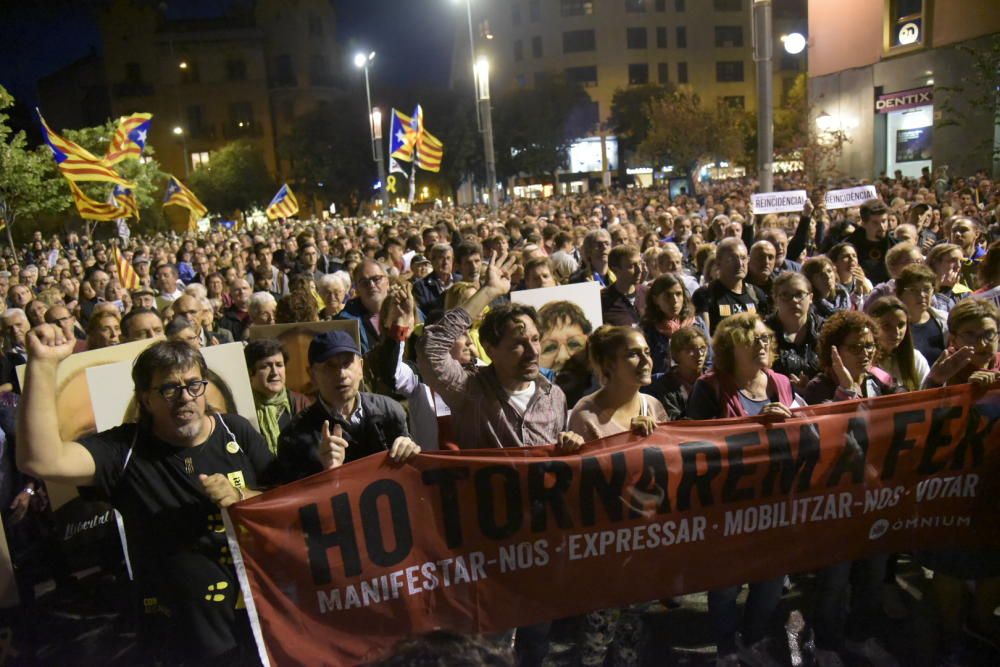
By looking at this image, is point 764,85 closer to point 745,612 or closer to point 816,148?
point 745,612

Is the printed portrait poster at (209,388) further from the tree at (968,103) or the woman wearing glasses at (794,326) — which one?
the tree at (968,103)

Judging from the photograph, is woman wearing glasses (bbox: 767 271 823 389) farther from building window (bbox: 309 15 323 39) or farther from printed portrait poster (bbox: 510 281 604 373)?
building window (bbox: 309 15 323 39)

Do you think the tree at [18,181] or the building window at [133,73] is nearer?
the tree at [18,181]

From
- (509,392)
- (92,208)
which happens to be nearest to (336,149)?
(92,208)

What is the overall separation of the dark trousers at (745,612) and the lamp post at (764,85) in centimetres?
849

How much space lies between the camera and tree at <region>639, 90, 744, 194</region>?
178ft

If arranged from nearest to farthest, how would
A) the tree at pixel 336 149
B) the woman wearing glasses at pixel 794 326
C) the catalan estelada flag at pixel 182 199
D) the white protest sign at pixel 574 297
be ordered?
the woman wearing glasses at pixel 794 326
the white protest sign at pixel 574 297
the catalan estelada flag at pixel 182 199
the tree at pixel 336 149

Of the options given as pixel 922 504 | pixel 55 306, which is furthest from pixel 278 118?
pixel 922 504

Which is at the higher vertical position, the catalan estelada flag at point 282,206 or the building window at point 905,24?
the building window at point 905,24

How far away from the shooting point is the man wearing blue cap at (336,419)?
368 cm

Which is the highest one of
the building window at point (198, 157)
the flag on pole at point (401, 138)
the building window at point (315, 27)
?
the building window at point (315, 27)

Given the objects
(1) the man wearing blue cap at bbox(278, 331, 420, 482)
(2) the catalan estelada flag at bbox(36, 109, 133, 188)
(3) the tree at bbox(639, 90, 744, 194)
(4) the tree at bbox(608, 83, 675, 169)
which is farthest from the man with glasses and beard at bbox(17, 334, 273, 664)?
(4) the tree at bbox(608, 83, 675, 169)

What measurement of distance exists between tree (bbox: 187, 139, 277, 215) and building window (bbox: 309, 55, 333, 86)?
15713 millimetres

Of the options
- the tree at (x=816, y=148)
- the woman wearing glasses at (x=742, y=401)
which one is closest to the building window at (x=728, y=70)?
the tree at (x=816, y=148)
